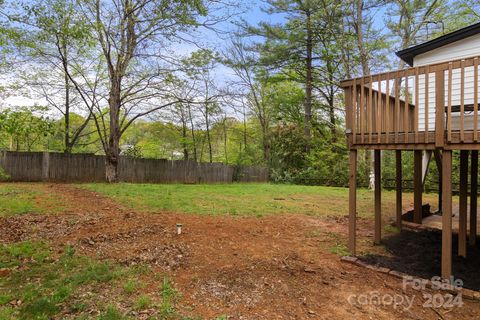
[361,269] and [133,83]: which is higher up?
[133,83]

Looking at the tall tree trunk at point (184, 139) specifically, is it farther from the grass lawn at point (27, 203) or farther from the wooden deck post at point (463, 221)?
the wooden deck post at point (463, 221)

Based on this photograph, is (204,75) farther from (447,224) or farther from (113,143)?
(447,224)

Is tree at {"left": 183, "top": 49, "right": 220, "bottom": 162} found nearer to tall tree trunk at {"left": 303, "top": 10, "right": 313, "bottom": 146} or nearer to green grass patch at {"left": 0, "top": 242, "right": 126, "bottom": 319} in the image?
tall tree trunk at {"left": 303, "top": 10, "right": 313, "bottom": 146}

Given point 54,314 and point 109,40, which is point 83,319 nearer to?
point 54,314

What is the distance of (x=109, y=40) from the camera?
34.6 feet

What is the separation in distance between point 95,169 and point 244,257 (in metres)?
10.9

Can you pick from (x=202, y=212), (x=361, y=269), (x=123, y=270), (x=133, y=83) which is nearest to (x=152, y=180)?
(x=133, y=83)

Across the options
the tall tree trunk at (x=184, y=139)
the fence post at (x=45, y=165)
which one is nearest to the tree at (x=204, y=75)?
the tall tree trunk at (x=184, y=139)

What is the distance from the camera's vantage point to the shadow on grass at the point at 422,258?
138 inches

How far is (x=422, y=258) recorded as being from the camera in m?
4.00

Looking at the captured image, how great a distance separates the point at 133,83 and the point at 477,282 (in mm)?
12885

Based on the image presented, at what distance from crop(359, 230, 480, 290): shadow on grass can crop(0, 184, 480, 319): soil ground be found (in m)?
0.05

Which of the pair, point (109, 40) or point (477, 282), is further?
point (109, 40)

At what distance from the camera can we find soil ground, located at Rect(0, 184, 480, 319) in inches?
108
